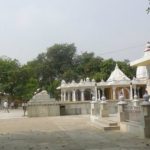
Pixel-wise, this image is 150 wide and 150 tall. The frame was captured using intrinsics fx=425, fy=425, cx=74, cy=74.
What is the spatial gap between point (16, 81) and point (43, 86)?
30.1ft

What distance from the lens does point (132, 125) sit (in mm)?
19391

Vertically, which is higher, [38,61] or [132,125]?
[38,61]

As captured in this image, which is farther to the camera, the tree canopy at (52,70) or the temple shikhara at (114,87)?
the tree canopy at (52,70)

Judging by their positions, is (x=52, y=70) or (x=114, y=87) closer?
(x=114, y=87)

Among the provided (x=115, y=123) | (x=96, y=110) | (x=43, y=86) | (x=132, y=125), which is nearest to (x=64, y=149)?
(x=132, y=125)

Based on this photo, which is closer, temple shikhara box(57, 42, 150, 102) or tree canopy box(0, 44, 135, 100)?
temple shikhara box(57, 42, 150, 102)

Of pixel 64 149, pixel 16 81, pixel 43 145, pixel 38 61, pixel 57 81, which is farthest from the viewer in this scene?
pixel 38 61

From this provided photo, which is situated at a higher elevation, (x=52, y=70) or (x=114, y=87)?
(x=52, y=70)

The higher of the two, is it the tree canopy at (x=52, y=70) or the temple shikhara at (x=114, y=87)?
the tree canopy at (x=52, y=70)

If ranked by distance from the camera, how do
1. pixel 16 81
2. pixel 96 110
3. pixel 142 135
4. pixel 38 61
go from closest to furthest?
pixel 142 135 < pixel 96 110 < pixel 16 81 < pixel 38 61

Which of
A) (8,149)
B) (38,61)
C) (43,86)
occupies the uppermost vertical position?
(38,61)

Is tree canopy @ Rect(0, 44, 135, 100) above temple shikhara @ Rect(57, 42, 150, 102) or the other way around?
above

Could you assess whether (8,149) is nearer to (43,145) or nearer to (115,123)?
(43,145)

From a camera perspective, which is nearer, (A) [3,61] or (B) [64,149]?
(B) [64,149]
